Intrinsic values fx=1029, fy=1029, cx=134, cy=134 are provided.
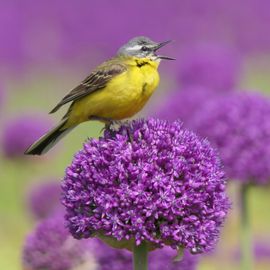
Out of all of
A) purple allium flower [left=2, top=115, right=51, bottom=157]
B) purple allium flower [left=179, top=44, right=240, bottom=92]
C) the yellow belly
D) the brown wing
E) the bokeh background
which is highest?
the bokeh background

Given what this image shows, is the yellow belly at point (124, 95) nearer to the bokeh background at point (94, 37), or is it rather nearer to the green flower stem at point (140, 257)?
the green flower stem at point (140, 257)

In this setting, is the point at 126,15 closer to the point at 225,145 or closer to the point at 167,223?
the point at 225,145

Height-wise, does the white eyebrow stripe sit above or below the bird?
above

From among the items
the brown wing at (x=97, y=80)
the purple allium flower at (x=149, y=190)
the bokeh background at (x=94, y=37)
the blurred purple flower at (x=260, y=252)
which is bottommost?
the purple allium flower at (x=149, y=190)

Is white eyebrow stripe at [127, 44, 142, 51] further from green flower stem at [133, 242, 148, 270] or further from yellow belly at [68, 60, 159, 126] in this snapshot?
green flower stem at [133, 242, 148, 270]

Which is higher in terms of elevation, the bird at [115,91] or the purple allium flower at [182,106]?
the purple allium flower at [182,106]

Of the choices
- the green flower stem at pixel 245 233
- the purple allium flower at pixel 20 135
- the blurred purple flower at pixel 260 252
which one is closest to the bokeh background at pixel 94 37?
the purple allium flower at pixel 20 135

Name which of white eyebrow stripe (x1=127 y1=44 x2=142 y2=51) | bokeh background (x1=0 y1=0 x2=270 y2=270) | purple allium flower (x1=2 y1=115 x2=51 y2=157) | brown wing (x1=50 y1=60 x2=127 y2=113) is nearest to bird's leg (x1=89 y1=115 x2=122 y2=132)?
brown wing (x1=50 y1=60 x2=127 y2=113)
